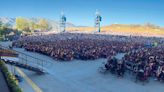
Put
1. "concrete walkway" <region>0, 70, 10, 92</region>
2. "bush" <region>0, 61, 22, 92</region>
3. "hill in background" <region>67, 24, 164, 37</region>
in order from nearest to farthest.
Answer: "bush" <region>0, 61, 22, 92</region>
"concrete walkway" <region>0, 70, 10, 92</region>
"hill in background" <region>67, 24, 164, 37</region>

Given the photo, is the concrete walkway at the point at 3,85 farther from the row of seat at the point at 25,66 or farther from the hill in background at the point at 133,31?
the hill in background at the point at 133,31

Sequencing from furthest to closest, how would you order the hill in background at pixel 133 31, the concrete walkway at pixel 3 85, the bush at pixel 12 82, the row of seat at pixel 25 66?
the hill in background at pixel 133 31 → the row of seat at pixel 25 66 → the concrete walkway at pixel 3 85 → the bush at pixel 12 82

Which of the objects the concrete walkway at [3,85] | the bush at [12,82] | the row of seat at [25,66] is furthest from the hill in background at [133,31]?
the concrete walkway at [3,85]

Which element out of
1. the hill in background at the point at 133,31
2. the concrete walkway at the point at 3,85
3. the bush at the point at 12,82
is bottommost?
the concrete walkway at the point at 3,85

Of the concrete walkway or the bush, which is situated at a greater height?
the bush

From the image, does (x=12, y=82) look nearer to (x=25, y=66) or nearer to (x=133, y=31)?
(x=25, y=66)

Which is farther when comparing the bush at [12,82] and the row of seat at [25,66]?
the row of seat at [25,66]

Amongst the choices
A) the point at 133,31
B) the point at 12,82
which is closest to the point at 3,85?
the point at 12,82

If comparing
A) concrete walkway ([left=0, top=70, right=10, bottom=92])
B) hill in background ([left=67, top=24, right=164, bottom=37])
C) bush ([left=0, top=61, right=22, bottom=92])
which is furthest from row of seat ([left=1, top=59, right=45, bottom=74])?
hill in background ([left=67, top=24, right=164, bottom=37])

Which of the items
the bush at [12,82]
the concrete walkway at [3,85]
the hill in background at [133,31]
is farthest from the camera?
the hill in background at [133,31]

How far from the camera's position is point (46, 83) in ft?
72.9

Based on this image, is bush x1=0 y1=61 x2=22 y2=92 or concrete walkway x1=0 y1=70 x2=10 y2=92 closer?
bush x1=0 y1=61 x2=22 y2=92

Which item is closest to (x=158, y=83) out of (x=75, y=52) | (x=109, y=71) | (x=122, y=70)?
(x=122, y=70)

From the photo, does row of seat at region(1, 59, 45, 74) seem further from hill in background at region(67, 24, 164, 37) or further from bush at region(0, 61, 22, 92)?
hill in background at region(67, 24, 164, 37)
